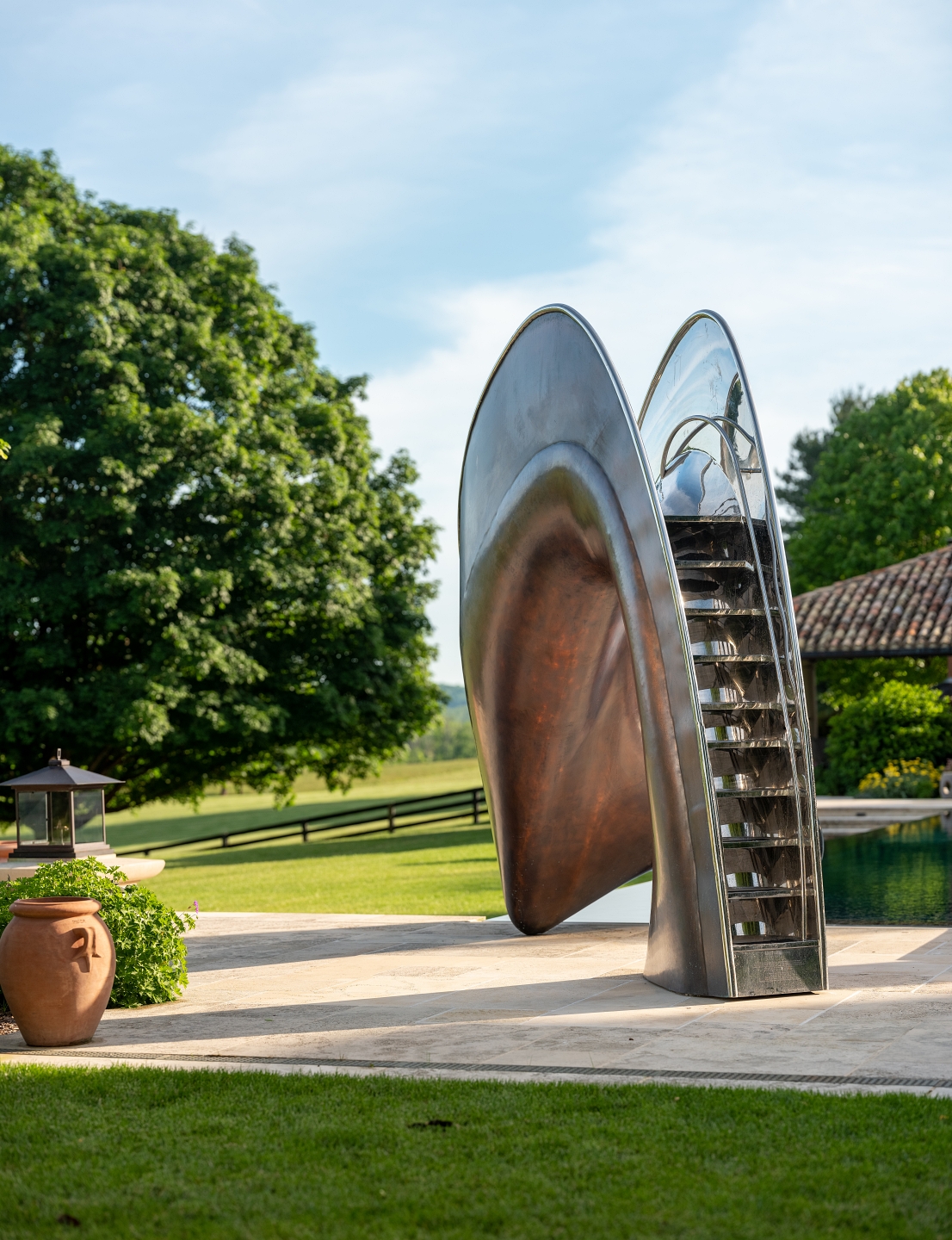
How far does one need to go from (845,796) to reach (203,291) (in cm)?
1719

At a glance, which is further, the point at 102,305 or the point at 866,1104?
the point at 102,305

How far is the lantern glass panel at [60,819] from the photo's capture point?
11922mm

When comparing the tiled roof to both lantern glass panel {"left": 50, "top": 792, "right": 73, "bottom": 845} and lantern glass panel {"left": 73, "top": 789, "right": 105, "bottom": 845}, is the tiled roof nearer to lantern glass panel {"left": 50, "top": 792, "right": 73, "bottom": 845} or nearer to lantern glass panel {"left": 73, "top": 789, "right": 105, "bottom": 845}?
lantern glass panel {"left": 73, "top": 789, "right": 105, "bottom": 845}

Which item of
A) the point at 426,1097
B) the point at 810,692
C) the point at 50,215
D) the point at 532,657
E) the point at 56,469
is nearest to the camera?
the point at 426,1097

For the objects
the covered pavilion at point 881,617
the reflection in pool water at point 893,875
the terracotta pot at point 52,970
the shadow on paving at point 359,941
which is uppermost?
the covered pavilion at point 881,617

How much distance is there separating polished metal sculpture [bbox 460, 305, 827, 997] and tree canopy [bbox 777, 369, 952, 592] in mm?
32673

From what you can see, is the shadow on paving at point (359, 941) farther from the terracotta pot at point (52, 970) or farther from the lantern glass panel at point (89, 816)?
the terracotta pot at point (52, 970)

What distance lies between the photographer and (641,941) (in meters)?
11.4

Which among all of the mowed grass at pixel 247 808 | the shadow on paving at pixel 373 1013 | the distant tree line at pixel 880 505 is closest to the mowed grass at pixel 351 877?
the shadow on paving at pixel 373 1013

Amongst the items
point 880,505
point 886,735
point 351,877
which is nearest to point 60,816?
point 351,877

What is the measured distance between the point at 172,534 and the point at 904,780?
15436mm

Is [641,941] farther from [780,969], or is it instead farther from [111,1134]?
[111,1134]

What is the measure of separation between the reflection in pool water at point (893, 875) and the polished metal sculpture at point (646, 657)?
107 inches

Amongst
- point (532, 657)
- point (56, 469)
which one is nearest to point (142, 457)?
point (56, 469)
